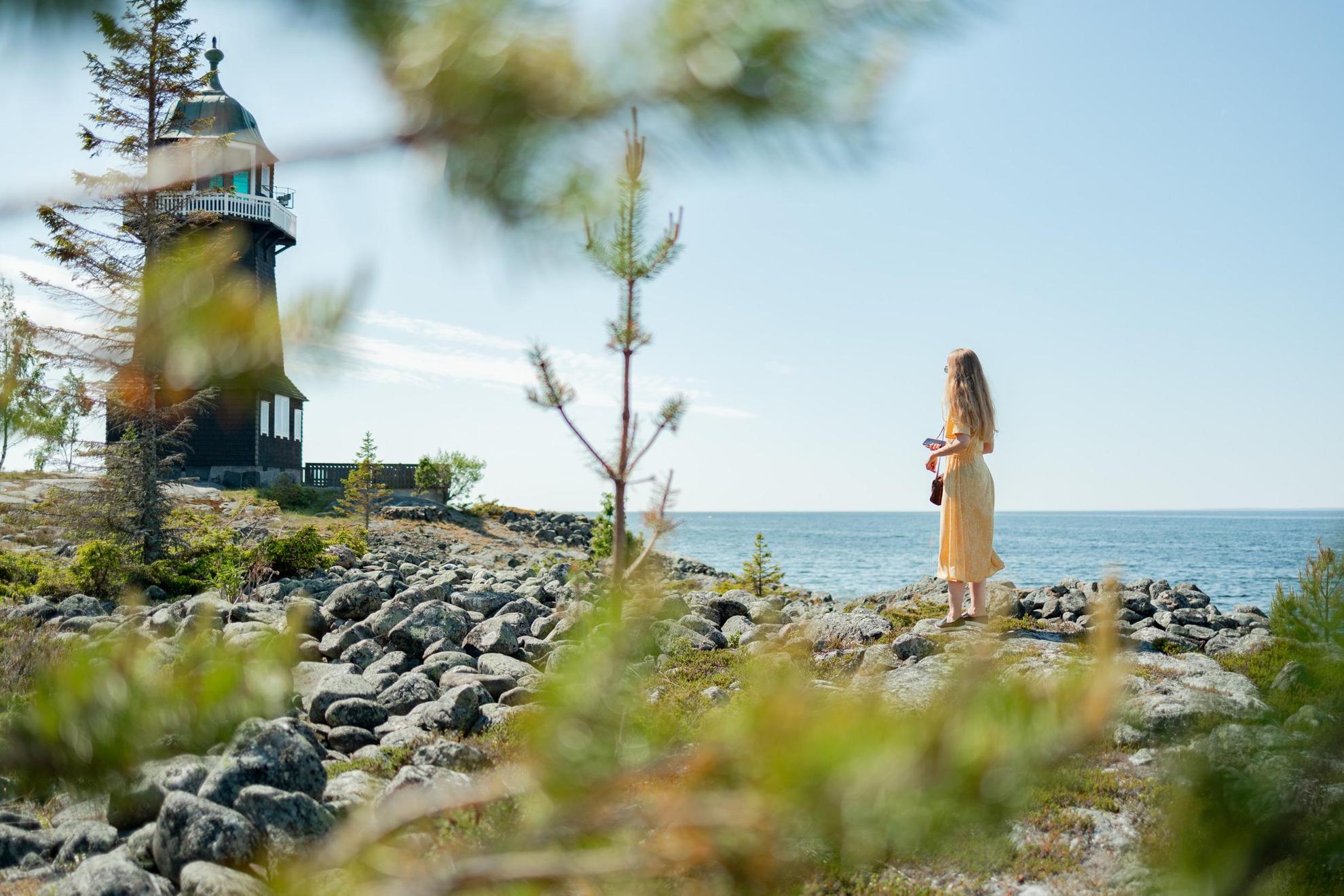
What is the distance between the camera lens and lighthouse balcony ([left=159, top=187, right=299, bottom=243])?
107 inches

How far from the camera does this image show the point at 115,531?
10.5 metres

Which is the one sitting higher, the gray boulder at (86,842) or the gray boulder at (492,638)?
the gray boulder at (492,638)

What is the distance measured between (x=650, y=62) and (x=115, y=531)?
11.2 m

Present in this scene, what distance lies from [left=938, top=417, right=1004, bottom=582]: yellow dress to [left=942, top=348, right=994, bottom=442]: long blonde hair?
0.09 metres

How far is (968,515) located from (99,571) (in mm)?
8687

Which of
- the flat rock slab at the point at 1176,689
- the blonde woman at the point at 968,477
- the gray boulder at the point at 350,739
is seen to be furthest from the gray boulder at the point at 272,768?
the blonde woman at the point at 968,477

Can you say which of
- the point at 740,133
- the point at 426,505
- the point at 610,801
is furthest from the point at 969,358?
the point at 426,505

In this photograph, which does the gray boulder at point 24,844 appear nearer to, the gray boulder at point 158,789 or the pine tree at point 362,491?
the gray boulder at point 158,789

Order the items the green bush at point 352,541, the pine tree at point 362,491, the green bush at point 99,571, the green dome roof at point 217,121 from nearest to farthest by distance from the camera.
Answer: the green dome roof at point 217,121 → the green bush at point 99,571 → the green bush at point 352,541 → the pine tree at point 362,491

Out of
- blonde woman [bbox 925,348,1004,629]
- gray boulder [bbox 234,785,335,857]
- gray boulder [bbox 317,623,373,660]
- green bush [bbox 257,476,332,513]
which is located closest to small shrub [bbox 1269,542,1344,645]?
gray boulder [bbox 234,785,335,857]

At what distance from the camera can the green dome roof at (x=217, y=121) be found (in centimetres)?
221

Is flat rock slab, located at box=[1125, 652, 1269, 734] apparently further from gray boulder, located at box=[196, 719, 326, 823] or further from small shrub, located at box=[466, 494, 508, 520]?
small shrub, located at box=[466, 494, 508, 520]

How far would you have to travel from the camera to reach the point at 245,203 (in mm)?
3758

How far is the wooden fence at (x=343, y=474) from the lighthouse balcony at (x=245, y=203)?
25.0 m
